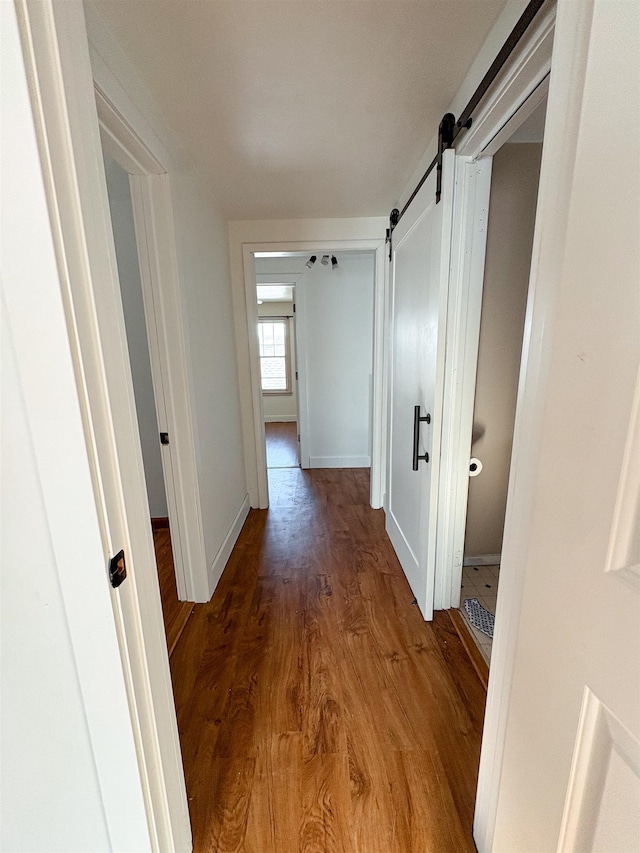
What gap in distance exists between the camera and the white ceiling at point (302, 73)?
3.10 ft

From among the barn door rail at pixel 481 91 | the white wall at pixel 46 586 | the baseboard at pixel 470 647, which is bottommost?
the baseboard at pixel 470 647

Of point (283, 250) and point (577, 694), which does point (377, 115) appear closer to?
point (283, 250)

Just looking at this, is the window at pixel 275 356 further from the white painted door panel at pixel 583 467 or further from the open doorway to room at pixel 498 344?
the white painted door panel at pixel 583 467

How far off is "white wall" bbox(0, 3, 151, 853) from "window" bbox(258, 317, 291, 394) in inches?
236

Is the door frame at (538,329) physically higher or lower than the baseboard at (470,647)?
higher

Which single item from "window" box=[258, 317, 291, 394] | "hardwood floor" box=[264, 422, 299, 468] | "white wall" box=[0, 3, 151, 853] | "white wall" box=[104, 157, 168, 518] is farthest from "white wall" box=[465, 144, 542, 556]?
"window" box=[258, 317, 291, 394]

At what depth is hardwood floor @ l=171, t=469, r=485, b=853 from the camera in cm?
98

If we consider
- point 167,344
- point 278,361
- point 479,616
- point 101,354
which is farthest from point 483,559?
point 278,361

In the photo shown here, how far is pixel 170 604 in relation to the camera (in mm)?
1872

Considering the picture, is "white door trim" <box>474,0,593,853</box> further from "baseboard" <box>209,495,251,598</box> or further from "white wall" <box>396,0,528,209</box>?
"baseboard" <box>209,495,251,598</box>

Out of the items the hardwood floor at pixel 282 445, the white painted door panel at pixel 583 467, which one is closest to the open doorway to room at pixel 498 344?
the white painted door panel at pixel 583 467

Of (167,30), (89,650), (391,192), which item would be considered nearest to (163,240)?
(167,30)

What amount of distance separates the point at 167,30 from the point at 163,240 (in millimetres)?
662

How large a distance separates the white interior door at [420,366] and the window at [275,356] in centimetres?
449
